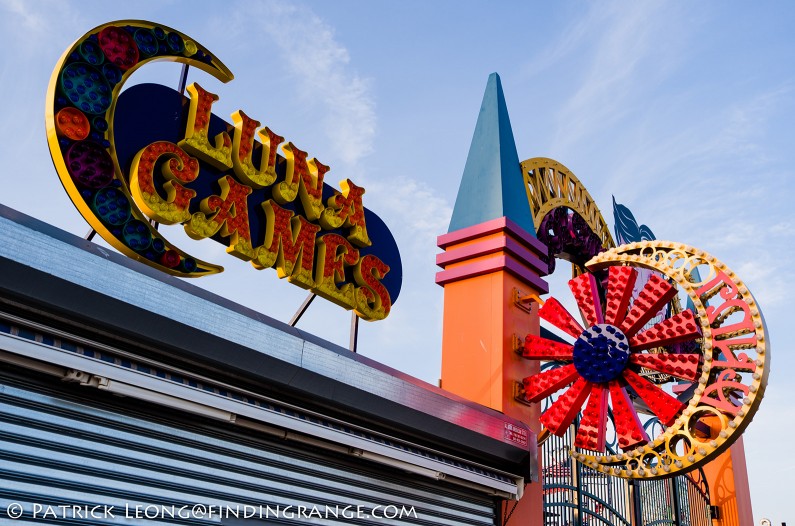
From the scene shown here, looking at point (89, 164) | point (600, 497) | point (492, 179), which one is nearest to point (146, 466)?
point (89, 164)

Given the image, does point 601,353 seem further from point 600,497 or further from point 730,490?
point 730,490

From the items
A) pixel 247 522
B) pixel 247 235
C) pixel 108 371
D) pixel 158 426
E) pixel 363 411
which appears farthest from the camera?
pixel 247 235

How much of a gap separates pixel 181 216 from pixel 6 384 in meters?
3.67

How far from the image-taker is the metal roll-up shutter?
6102 mm

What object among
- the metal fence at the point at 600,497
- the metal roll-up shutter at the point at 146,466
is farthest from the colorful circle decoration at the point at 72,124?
the metal fence at the point at 600,497

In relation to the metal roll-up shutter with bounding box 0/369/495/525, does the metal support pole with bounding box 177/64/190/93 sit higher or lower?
higher

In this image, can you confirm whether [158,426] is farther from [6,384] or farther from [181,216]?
[181,216]

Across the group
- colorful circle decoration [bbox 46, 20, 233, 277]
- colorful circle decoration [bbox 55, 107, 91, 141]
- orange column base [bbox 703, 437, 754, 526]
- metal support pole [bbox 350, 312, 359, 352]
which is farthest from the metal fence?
colorful circle decoration [bbox 55, 107, 91, 141]

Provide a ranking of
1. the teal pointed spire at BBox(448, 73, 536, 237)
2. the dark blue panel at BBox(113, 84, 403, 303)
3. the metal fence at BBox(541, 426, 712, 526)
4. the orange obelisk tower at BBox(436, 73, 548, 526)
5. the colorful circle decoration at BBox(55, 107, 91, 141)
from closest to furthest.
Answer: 1. the colorful circle decoration at BBox(55, 107, 91, 141)
2. the dark blue panel at BBox(113, 84, 403, 303)
3. the orange obelisk tower at BBox(436, 73, 548, 526)
4. the metal fence at BBox(541, 426, 712, 526)
5. the teal pointed spire at BBox(448, 73, 536, 237)

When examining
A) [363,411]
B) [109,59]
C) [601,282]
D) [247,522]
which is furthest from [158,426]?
[601,282]

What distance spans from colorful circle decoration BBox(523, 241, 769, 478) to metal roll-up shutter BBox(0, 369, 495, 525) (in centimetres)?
394

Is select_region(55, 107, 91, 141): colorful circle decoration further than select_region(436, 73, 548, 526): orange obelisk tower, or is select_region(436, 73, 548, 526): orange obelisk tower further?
select_region(436, 73, 548, 526): orange obelisk tower

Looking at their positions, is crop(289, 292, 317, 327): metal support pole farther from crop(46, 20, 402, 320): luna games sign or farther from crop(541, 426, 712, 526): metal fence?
crop(541, 426, 712, 526): metal fence

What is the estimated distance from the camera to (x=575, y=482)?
13.6 meters
